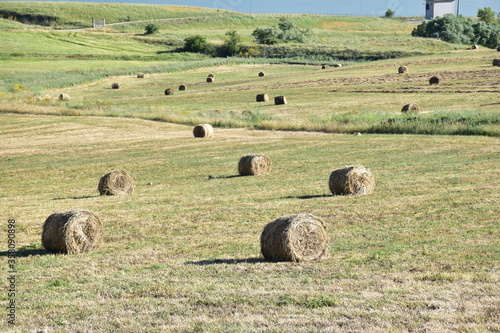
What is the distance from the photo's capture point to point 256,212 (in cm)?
2003

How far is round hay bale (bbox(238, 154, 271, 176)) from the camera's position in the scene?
2817 cm

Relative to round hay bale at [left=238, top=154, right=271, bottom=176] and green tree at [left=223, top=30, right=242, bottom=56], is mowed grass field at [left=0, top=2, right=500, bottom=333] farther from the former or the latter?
green tree at [left=223, top=30, right=242, bottom=56]

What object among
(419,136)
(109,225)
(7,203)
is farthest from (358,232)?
(419,136)

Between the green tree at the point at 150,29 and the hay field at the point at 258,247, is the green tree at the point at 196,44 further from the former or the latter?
the hay field at the point at 258,247

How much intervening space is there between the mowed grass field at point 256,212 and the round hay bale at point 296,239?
0.25m

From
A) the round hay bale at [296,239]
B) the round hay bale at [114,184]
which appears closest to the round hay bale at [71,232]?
the round hay bale at [296,239]

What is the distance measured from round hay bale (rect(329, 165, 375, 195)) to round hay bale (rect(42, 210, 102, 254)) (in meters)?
8.70

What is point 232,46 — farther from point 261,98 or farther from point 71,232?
point 71,232

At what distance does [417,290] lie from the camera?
11531 mm

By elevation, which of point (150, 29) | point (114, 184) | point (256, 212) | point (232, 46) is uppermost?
point (150, 29)

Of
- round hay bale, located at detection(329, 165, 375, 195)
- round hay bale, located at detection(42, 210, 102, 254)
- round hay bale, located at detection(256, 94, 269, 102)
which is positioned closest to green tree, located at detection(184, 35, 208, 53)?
round hay bale, located at detection(256, 94, 269, 102)

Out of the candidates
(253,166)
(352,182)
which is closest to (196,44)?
(253,166)

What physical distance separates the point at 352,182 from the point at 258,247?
23.4 ft

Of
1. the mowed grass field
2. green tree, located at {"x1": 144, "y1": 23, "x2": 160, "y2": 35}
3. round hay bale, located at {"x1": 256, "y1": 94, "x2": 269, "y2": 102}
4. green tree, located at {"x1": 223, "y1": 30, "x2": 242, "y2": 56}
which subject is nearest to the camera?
the mowed grass field
